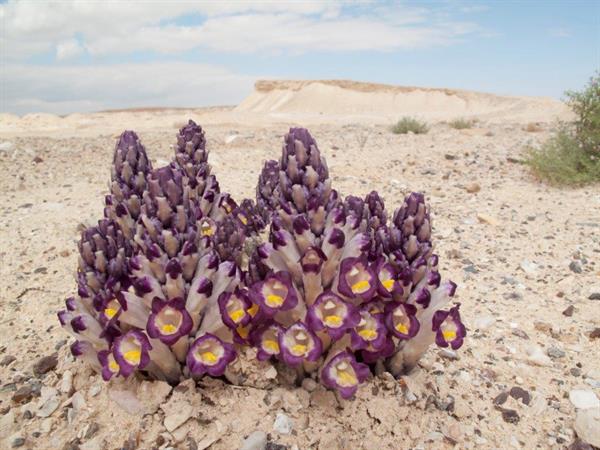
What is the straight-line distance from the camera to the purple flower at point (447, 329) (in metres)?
3.40

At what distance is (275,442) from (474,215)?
21.3 feet

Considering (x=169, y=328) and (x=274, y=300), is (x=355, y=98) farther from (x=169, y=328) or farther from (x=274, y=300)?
(x=169, y=328)

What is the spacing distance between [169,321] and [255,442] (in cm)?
91

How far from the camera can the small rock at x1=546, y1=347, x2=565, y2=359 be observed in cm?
479

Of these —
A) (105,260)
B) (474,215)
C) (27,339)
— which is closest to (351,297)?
(105,260)

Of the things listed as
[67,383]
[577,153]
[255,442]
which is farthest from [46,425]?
[577,153]

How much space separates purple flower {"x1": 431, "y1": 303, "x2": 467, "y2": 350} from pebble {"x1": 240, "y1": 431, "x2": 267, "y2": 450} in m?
1.26

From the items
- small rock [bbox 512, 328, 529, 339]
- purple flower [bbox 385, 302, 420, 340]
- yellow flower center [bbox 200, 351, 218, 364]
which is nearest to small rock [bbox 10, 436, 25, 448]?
yellow flower center [bbox 200, 351, 218, 364]

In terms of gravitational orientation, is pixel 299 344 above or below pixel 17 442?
above

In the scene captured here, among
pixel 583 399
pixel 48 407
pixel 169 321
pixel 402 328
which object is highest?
pixel 169 321

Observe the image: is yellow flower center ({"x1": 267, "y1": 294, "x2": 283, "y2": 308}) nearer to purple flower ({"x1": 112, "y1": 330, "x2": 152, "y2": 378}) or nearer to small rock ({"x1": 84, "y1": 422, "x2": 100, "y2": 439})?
purple flower ({"x1": 112, "y1": 330, "x2": 152, "y2": 378})

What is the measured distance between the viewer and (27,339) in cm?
488

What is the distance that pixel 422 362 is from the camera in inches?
163

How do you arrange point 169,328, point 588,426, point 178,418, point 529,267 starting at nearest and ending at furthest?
point 169,328 < point 178,418 < point 588,426 < point 529,267
